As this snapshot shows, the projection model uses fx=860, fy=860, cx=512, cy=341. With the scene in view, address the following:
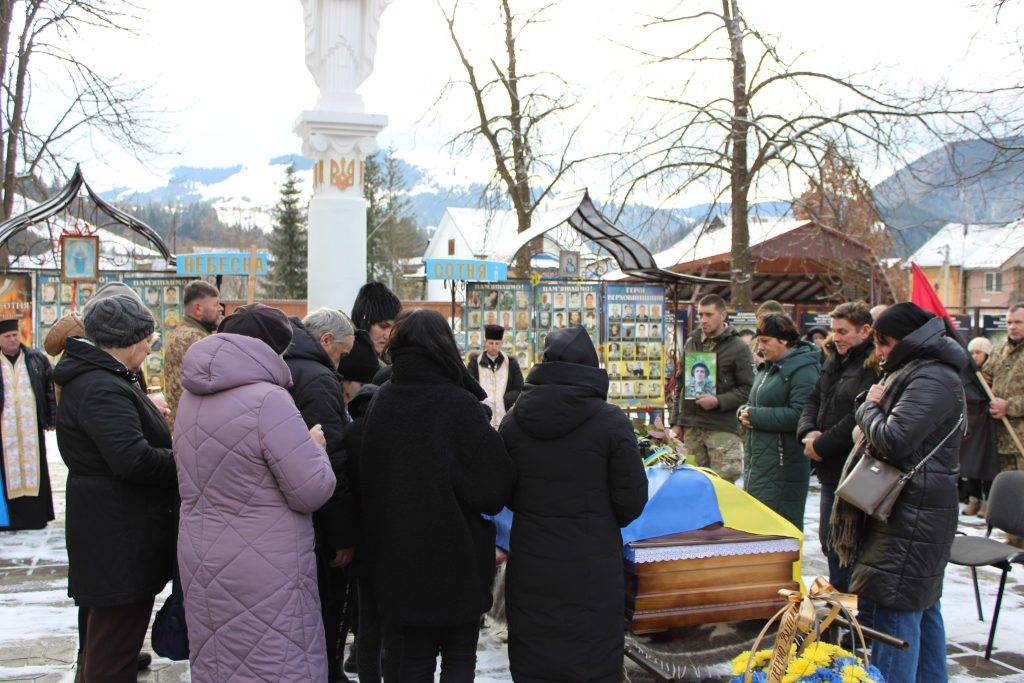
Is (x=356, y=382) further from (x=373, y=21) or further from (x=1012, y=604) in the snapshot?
(x=373, y=21)

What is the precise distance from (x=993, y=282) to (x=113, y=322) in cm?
6804

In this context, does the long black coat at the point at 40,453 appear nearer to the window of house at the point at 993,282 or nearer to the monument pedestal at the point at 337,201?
the monument pedestal at the point at 337,201

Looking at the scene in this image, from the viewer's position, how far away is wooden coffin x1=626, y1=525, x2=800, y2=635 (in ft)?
12.2

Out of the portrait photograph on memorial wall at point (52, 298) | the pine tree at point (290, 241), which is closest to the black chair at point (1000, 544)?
the portrait photograph on memorial wall at point (52, 298)

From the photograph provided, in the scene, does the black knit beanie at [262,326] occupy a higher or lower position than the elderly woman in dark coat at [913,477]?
higher

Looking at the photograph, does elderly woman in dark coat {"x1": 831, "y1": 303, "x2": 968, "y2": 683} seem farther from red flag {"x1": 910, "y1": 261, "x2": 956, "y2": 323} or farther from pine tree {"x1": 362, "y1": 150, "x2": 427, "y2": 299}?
pine tree {"x1": 362, "y1": 150, "x2": 427, "y2": 299}

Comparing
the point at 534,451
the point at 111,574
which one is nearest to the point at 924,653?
the point at 534,451

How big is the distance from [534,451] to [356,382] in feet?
5.47

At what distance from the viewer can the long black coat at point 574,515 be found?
3.05m

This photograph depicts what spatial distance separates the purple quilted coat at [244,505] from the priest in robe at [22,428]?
4772mm

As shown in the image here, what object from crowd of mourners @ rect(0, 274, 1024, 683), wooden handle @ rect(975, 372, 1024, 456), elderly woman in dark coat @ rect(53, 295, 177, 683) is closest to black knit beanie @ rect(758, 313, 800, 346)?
wooden handle @ rect(975, 372, 1024, 456)

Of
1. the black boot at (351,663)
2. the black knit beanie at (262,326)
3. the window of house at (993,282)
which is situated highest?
the window of house at (993,282)

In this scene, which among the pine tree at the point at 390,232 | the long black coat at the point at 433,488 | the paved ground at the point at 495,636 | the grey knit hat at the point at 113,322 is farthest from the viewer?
the pine tree at the point at 390,232

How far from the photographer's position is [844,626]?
171 inches
